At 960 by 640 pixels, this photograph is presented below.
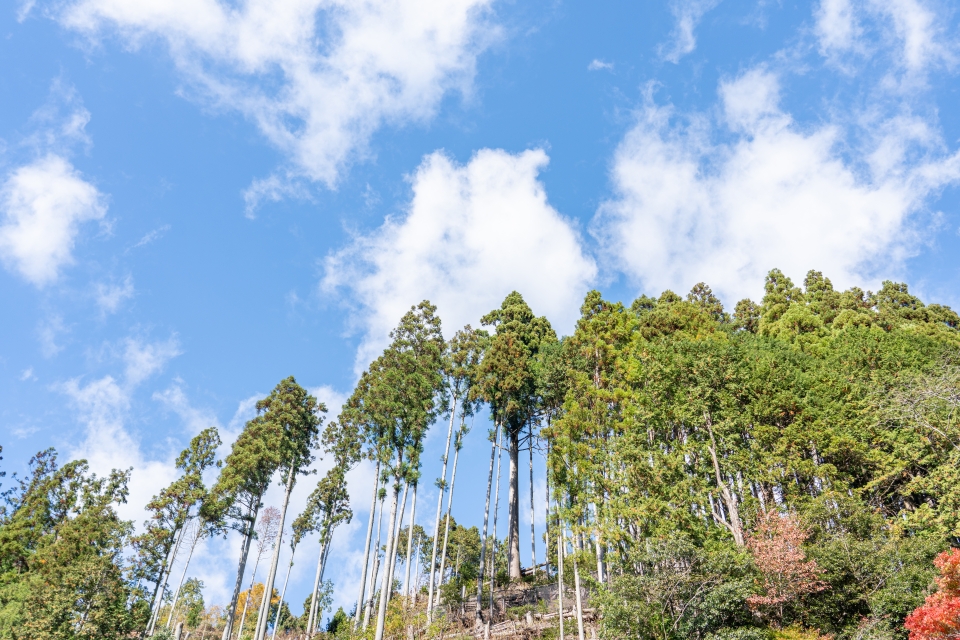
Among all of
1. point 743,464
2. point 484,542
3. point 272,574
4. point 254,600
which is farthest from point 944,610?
point 254,600

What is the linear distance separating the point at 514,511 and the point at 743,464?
1336 cm

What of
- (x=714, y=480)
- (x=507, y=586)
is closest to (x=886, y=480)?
(x=714, y=480)

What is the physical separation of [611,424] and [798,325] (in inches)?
650

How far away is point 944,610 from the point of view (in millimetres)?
11367

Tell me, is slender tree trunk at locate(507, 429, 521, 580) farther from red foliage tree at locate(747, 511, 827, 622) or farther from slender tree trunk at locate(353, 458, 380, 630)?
red foliage tree at locate(747, 511, 827, 622)

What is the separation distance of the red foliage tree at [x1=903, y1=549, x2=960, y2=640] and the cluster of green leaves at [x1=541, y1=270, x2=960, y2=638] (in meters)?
2.34

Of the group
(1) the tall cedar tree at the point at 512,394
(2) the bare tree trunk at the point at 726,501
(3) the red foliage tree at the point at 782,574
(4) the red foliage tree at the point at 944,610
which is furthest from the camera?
(1) the tall cedar tree at the point at 512,394

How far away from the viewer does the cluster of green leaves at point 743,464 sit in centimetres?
1552

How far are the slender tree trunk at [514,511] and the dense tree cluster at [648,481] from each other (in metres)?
0.12

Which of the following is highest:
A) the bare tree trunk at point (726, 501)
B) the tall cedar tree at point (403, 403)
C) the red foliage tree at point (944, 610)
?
the tall cedar tree at point (403, 403)

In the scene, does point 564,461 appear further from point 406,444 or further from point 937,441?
point 937,441

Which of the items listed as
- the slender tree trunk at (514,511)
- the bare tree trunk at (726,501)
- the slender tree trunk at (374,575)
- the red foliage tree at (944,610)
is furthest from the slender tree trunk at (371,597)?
the red foliage tree at (944,610)

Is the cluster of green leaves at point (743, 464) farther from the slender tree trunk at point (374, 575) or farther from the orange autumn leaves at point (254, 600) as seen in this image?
the orange autumn leaves at point (254, 600)

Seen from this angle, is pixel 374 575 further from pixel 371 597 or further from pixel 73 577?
pixel 73 577
